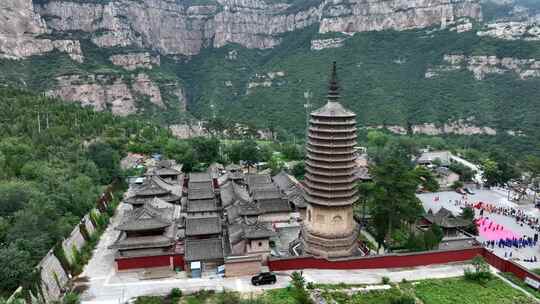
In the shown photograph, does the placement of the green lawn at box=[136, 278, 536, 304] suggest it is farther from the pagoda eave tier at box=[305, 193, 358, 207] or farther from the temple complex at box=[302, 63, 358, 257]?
the pagoda eave tier at box=[305, 193, 358, 207]

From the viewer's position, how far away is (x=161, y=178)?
5328 centimetres

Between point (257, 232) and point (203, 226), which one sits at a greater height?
point (257, 232)

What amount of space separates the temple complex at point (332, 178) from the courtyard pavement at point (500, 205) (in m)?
15.9

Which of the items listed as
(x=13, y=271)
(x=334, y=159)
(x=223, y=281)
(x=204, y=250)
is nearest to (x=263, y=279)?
(x=223, y=281)

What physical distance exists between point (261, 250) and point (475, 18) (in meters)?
150

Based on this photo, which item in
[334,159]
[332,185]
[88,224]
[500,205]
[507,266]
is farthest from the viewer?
[500,205]

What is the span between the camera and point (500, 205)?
185 feet

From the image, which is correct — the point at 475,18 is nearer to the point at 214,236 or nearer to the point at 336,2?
the point at 336,2

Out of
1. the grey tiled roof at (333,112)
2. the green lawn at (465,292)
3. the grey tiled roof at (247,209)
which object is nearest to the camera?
the green lawn at (465,292)

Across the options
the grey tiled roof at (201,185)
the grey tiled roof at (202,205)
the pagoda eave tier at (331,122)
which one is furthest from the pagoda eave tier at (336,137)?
the grey tiled roof at (201,185)

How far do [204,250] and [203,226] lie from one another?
14.1ft

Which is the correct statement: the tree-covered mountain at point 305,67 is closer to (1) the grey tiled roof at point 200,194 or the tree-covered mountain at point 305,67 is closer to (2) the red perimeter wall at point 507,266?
(1) the grey tiled roof at point 200,194

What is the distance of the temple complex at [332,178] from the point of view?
35188 millimetres

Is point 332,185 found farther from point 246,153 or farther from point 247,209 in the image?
point 246,153
